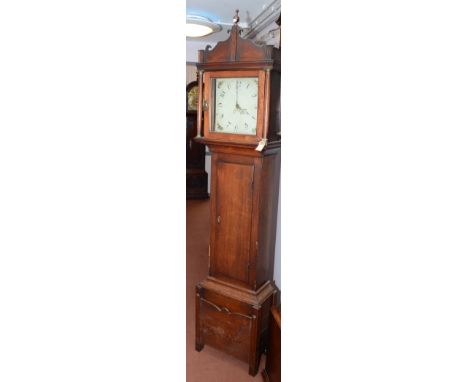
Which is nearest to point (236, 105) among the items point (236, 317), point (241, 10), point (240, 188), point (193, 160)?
point (240, 188)

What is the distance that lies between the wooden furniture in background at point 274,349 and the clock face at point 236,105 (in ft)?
2.65

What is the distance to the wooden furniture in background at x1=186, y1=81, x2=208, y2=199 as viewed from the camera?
479 centimetres

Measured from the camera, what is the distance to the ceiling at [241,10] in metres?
2.45

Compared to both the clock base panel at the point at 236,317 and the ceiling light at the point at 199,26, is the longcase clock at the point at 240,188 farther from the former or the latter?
the ceiling light at the point at 199,26

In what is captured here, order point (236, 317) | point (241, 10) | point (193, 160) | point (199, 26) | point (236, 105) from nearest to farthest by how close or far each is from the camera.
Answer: point (236, 105)
point (236, 317)
point (241, 10)
point (199, 26)
point (193, 160)

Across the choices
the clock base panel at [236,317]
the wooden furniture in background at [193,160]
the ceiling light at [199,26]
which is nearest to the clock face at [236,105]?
the clock base panel at [236,317]

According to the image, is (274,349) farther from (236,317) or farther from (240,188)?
(240,188)

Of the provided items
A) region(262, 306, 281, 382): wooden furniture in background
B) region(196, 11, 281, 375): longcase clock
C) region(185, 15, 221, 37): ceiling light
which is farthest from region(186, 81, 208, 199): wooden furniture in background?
region(262, 306, 281, 382): wooden furniture in background

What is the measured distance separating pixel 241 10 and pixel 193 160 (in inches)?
96.2

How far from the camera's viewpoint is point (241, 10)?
2922 mm
